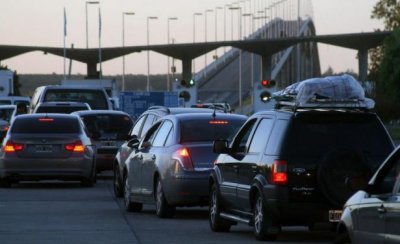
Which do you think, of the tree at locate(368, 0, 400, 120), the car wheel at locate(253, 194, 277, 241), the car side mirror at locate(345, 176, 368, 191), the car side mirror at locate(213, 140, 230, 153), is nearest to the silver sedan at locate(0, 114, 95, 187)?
the car side mirror at locate(213, 140, 230, 153)

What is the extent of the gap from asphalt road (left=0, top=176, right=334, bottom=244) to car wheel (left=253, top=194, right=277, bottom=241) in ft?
0.70

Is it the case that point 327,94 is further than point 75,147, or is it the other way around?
point 75,147

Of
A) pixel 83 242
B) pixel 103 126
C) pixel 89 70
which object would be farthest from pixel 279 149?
pixel 89 70

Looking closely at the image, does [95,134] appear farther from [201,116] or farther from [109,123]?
[201,116]

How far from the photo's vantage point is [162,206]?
65.0ft

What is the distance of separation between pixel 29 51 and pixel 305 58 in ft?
169

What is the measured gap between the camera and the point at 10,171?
28078mm

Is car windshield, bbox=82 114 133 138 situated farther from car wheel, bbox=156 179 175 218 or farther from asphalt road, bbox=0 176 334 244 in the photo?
car wheel, bbox=156 179 175 218

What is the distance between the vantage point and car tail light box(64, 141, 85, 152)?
1116 inches

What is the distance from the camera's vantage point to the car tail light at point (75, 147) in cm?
2835

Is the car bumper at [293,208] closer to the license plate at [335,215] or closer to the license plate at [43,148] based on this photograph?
the license plate at [335,215]

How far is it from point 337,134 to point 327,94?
808 mm

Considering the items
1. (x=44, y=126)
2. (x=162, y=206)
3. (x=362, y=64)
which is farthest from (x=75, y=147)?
(x=362, y=64)

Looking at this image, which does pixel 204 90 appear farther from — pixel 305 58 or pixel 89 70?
pixel 305 58
